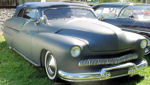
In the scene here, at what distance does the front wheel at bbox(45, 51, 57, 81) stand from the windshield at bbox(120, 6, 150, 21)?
300 centimetres

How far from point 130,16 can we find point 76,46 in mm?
3128

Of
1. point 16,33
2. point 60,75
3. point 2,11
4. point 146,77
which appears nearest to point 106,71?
point 60,75

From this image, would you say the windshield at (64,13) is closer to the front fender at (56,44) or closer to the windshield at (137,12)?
the front fender at (56,44)

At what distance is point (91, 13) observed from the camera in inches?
180

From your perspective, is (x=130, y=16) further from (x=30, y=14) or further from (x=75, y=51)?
(x=75, y=51)

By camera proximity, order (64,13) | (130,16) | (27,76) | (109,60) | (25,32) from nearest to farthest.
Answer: (109,60) → (27,76) → (64,13) → (25,32) → (130,16)

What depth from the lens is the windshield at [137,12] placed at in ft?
17.2

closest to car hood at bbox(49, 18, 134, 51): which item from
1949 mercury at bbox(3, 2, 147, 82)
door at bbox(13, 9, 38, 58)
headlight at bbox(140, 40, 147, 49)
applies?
1949 mercury at bbox(3, 2, 147, 82)

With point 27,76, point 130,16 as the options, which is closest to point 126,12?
point 130,16

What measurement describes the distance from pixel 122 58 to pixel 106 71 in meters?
0.44

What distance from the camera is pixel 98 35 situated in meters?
3.18

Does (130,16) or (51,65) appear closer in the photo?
(51,65)

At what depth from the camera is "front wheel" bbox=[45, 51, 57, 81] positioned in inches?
129

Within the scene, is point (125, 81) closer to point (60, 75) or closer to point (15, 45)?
point (60, 75)
